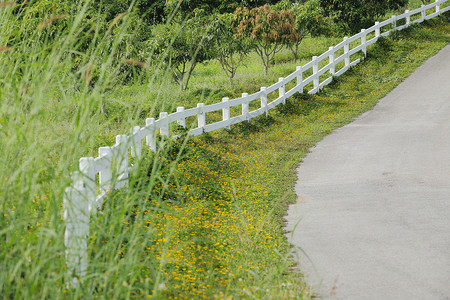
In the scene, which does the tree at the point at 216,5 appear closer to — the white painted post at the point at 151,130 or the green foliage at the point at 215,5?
the green foliage at the point at 215,5

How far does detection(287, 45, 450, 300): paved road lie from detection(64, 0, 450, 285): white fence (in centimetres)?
178

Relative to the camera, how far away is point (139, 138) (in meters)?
9.55

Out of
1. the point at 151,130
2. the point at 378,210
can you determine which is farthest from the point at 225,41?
the point at 151,130

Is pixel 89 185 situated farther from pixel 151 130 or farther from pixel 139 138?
pixel 139 138

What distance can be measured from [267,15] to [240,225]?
54.3 feet

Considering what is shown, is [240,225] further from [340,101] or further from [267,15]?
[267,15]

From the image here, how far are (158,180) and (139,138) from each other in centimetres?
100

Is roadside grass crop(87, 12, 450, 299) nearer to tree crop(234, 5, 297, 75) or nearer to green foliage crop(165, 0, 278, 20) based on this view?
tree crop(234, 5, 297, 75)

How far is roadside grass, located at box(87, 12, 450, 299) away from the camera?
580cm

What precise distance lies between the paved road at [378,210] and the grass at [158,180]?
0.44 metres

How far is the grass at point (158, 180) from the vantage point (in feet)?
13.6

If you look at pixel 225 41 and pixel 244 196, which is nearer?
pixel 244 196

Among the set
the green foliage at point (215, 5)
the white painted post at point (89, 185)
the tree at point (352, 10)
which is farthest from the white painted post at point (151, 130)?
the green foliage at point (215, 5)

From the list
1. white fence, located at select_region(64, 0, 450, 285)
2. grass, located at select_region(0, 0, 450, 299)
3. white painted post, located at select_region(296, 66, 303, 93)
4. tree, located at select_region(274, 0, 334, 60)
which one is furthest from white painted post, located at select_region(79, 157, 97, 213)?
tree, located at select_region(274, 0, 334, 60)
